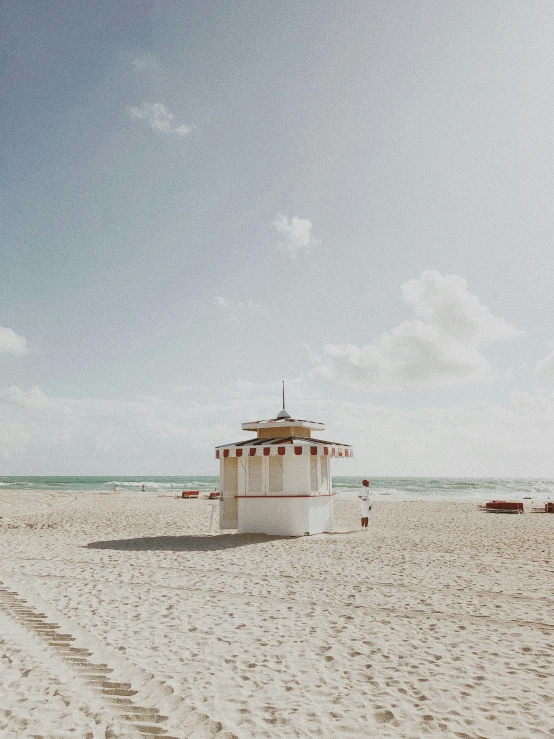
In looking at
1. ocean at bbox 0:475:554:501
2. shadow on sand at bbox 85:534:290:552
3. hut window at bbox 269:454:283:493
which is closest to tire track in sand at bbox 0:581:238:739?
shadow on sand at bbox 85:534:290:552

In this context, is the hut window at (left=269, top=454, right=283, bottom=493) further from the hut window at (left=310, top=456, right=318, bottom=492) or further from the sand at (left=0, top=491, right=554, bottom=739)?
the sand at (left=0, top=491, right=554, bottom=739)

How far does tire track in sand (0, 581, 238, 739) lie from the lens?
427 cm

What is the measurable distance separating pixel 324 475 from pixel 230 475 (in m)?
3.15

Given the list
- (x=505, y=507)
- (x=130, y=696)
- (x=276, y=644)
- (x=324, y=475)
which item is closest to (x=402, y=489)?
(x=505, y=507)

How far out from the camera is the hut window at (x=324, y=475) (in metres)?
16.4

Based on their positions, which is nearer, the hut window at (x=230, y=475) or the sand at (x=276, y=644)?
the sand at (x=276, y=644)

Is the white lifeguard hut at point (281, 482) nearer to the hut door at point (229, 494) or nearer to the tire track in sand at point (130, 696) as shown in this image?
the hut door at point (229, 494)

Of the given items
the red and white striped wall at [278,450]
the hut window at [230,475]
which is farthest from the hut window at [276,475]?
the hut window at [230,475]

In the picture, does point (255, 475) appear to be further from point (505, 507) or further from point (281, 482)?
point (505, 507)

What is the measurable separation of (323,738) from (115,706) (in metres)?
1.89

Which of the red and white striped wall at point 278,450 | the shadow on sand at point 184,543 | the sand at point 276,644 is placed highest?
the red and white striped wall at point 278,450

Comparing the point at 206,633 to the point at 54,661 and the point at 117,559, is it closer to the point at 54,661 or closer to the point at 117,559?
the point at 54,661

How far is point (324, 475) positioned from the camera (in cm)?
1658

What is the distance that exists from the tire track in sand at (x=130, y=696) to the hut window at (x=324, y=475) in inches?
412
